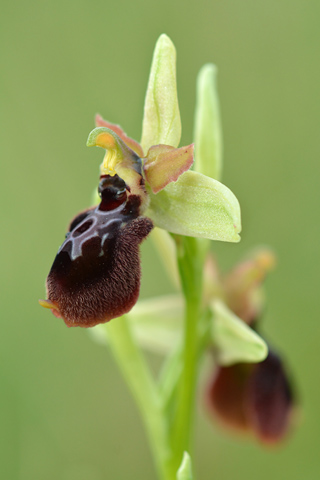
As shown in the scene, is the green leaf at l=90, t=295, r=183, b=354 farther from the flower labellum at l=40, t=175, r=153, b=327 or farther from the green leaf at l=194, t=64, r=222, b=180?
the flower labellum at l=40, t=175, r=153, b=327

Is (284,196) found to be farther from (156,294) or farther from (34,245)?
(34,245)

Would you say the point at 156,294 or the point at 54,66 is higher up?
the point at 54,66

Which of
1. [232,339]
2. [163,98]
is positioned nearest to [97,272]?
[163,98]

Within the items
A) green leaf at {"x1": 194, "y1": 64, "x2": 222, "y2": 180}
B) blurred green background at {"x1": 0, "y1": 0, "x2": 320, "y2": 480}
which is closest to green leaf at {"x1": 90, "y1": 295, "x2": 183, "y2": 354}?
green leaf at {"x1": 194, "y1": 64, "x2": 222, "y2": 180}

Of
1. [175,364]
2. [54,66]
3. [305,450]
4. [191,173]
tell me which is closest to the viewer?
[191,173]

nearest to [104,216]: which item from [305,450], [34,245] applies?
[34,245]

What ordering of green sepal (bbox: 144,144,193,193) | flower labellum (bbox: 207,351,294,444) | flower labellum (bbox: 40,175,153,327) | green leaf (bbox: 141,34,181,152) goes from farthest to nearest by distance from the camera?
flower labellum (bbox: 207,351,294,444)
green leaf (bbox: 141,34,181,152)
green sepal (bbox: 144,144,193,193)
flower labellum (bbox: 40,175,153,327)
